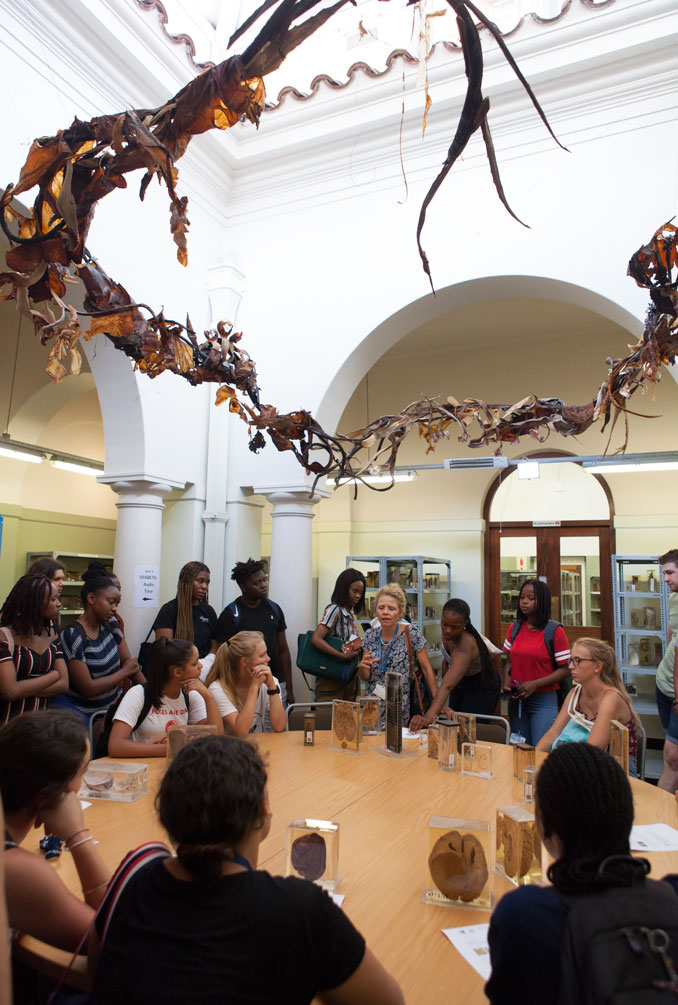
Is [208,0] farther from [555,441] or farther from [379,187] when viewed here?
[555,441]

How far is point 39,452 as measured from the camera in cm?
639

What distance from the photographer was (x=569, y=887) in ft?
3.68

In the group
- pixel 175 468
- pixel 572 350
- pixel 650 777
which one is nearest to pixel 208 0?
pixel 175 468

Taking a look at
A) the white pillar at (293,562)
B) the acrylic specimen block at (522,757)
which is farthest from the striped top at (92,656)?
the acrylic specimen block at (522,757)

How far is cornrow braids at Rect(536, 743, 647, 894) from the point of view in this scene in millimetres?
1119

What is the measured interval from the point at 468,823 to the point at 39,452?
583 centimetres

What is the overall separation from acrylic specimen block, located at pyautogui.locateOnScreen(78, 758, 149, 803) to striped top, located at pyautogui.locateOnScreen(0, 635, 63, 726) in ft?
2.90

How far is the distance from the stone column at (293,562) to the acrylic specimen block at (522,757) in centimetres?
266

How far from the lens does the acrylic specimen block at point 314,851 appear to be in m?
1.73

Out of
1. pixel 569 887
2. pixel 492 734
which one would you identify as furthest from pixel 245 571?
pixel 569 887

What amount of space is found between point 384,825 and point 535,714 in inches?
87.6

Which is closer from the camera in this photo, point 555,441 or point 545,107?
point 545,107

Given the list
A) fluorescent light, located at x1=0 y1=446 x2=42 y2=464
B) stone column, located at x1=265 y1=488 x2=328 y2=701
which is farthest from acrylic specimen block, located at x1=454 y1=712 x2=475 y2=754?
fluorescent light, located at x1=0 y1=446 x2=42 y2=464

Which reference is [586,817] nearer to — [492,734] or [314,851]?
[314,851]
